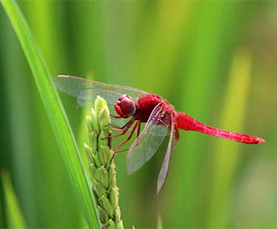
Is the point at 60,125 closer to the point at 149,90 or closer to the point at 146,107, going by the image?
the point at 146,107

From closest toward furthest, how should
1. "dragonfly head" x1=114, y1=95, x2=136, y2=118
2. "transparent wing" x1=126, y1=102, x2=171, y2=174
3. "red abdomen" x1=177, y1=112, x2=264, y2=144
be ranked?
"transparent wing" x1=126, y1=102, x2=171, y2=174 → "dragonfly head" x1=114, y1=95, x2=136, y2=118 → "red abdomen" x1=177, y1=112, x2=264, y2=144

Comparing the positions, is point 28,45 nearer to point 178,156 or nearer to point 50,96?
point 50,96

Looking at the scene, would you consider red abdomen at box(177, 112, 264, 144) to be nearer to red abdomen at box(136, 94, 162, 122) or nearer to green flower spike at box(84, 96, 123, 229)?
red abdomen at box(136, 94, 162, 122)

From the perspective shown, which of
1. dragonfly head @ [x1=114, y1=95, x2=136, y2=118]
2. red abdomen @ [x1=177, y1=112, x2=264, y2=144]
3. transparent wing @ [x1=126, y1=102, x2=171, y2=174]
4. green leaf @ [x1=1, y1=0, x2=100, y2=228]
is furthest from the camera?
red abdomen @ [x1=177, y1=112, x2=264, y2=144]

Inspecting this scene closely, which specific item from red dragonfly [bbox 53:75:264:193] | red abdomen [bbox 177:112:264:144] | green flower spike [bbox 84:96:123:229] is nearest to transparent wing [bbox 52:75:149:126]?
red dragonfly [bbox 53:75:264:193]

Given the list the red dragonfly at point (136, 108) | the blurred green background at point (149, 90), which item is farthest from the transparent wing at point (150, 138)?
the blurred green background at point (149, 90)

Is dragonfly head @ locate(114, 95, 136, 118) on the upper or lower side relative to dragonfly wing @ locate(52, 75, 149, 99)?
lower

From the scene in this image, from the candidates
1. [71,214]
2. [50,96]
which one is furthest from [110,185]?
[71,214]
